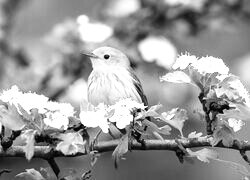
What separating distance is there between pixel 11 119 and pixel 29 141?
0.10m

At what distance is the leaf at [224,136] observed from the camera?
7.31 feet

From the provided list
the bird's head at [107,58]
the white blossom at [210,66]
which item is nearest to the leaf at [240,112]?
the white blossom at [210,66]

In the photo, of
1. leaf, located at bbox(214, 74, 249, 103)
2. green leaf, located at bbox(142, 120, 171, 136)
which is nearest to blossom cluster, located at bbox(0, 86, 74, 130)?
green leaf, located at bbox(142, 120, 171, 136)

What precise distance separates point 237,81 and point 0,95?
70 centimetres

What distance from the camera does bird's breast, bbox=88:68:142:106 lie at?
4.12m

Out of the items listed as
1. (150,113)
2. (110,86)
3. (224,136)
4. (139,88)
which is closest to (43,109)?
(150,113)

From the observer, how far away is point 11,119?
6.98ft

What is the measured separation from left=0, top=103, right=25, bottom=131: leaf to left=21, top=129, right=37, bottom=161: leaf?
0.03 m

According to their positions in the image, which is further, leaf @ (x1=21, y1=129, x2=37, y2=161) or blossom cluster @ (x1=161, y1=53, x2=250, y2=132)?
blossom cluster @ (x1=161, y1=53, x2=250, y2=132)

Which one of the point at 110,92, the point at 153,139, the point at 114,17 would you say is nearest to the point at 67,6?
the point at 114,17

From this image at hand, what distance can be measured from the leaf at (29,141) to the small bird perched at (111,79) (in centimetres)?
187

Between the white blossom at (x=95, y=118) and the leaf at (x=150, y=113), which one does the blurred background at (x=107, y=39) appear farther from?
the white blossom at (x=95, y=118)

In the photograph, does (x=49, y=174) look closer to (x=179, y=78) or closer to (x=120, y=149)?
(x=120, y=149)

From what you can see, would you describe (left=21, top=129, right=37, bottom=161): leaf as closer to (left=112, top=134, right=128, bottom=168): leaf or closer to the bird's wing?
(left=112, top=134, right=128, bottom=168): leaf
